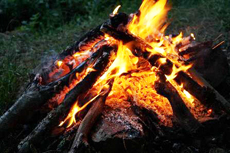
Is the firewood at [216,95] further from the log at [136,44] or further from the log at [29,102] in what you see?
the log at [29,102]

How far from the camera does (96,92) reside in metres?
3.38

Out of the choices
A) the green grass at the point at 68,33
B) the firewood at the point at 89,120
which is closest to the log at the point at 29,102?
the firewood at the point at 89,120

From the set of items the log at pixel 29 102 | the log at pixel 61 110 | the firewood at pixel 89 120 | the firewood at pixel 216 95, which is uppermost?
the log at pixel 29 102

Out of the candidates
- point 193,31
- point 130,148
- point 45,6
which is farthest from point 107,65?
point 45,6

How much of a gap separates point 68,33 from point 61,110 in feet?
13.5

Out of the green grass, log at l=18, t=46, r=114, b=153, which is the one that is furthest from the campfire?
the green grass

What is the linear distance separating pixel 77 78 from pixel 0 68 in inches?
88.0

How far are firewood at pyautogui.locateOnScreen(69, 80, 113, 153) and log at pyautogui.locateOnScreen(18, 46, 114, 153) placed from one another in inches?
6.6

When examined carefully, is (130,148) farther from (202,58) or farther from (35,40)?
(35,40)

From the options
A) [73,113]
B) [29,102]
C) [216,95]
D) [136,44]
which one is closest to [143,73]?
[136,44]

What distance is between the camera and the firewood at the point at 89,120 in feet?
9.40

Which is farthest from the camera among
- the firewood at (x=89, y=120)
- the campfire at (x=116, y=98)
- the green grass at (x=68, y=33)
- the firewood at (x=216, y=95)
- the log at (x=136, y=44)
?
the green grass at (x=68, y=33)

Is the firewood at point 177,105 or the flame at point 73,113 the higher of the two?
the flame at point 73,113

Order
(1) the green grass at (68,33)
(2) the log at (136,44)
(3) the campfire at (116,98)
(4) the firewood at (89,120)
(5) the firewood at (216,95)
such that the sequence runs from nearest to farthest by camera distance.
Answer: (4) the firewood at (89,120) < (3) the campfire at (116,98) < (5) the firewood at (216,95) < (2) the log at (136,44) < (1) the green grass at (68,33)
